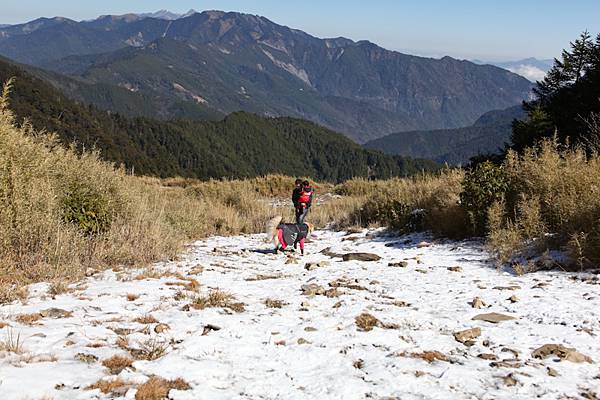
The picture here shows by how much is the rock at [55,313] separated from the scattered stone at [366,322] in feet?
9.82

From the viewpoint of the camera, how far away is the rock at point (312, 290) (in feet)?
19.9

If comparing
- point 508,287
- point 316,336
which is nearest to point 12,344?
point 316,336

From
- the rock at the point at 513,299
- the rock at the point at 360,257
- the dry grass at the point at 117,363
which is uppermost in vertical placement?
the dry grass at the point at 117,363

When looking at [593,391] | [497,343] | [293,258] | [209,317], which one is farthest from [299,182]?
[593,391]

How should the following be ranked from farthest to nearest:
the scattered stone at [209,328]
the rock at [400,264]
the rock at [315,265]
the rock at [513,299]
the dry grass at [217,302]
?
the rock at [315,265], the rock at [400,264], the rock at [513,299], the dry grass at [217,302], the scattered stone at [209,328]

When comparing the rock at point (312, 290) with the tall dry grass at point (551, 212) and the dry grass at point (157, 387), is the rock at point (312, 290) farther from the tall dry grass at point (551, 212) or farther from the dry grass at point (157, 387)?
the tall dry grass at point (551, 212)

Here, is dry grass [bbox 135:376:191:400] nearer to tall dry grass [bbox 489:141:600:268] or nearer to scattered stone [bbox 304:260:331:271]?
scattered stone [bbox 304:260:331:271]

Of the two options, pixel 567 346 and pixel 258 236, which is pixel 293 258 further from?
pixel 567 346

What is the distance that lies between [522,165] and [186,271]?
23.1 feet

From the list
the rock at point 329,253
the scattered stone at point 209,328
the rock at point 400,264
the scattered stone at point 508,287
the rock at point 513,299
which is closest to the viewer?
the scattered stone at point 209,328

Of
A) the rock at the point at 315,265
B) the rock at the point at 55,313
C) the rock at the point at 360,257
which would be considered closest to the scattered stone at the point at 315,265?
Result: the rock at the point at 315,265

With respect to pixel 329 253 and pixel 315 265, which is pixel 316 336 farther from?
pixel 329 253

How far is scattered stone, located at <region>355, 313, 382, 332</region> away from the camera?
471 cm

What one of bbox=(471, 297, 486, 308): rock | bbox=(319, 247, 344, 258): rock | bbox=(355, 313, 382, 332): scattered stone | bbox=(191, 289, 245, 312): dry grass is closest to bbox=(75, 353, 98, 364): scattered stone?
bbox=(191, 289, 245, 312): dry grass
